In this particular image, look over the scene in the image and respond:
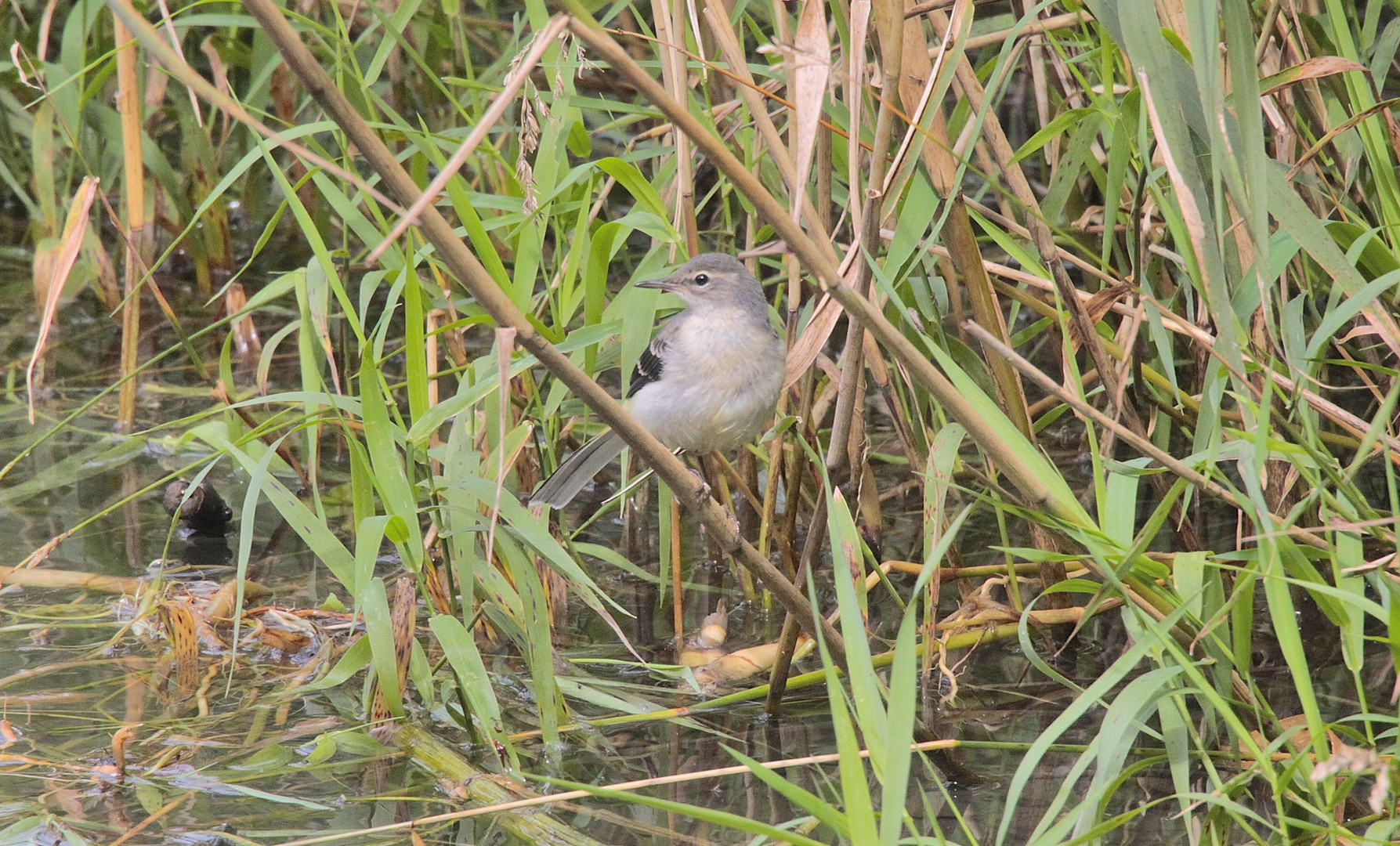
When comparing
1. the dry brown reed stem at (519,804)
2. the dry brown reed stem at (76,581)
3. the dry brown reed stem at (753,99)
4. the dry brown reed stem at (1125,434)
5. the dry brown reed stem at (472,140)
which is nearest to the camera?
the dry brown reed stem at (472,140)

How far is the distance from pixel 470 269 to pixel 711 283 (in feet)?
5.98

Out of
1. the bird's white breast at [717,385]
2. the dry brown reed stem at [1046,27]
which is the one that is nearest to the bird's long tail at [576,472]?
the bird's white breast at [717,385]

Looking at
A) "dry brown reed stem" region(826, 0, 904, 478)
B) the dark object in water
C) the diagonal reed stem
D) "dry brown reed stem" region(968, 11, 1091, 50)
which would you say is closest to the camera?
the diagonal reed stem

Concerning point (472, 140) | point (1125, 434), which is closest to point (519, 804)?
point (1125, 434)

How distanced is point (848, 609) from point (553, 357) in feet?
2.10

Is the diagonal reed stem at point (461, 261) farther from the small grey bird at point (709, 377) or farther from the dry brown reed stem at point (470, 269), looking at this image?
the small grey bird at point (709, 377)

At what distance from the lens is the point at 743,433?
3.56m

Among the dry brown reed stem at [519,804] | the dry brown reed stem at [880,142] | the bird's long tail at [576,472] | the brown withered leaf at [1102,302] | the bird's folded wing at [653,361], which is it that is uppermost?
the dry brown reed stem at [880,142]

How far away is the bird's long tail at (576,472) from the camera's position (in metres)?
3.49

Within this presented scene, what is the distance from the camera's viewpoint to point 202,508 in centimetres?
452

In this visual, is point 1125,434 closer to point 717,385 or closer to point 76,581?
point 717,385

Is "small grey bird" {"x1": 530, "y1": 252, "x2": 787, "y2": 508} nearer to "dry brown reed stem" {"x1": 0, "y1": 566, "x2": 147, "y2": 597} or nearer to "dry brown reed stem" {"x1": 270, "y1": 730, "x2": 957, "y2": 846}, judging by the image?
"dry brown reed stem" {"x1": 270, "y1": 730, "x2": 957, "y2": 846}

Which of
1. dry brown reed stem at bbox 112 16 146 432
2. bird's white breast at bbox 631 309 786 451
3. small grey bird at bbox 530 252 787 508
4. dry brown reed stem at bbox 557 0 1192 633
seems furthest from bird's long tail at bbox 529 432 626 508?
dry brown reed stem at bbox 112 16 146 432

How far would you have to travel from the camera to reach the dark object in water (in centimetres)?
443
